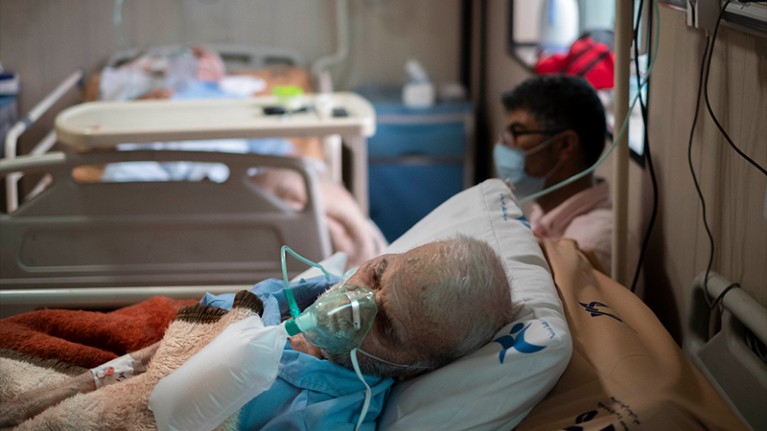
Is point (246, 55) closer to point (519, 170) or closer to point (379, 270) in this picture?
point (519, 170)

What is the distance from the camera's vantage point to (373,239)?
2959mm

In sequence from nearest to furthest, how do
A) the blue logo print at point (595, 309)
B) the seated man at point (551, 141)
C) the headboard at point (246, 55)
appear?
the blue logo print at point (595, 309) < the seated man at point (551, 141) < the headboard at point (246, 55)

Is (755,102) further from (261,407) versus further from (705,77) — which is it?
(261,407)

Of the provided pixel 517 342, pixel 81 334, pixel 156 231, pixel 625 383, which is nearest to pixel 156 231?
pixel 156 231

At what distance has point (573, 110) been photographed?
234 cm

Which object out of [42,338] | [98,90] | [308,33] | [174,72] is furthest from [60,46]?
[42,338]

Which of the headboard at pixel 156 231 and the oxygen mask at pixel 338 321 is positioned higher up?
the oxygen mask at pixel 338 321

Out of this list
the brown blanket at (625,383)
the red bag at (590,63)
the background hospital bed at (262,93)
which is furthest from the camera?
the background hospital bed at (262,93)

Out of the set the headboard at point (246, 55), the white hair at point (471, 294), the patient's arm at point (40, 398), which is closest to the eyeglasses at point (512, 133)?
the white hair at point (471, 294)

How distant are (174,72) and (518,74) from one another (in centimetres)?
165

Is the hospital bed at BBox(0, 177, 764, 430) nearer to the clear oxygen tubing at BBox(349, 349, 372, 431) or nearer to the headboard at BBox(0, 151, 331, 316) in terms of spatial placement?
the clear oxygen tubing at BBox(349, 349, 372, 431)

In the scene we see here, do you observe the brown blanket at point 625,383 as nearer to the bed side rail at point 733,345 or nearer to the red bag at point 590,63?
the bed side rail at point 733,345

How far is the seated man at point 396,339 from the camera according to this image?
1291mm

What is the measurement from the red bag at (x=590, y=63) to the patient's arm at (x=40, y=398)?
1841mm
